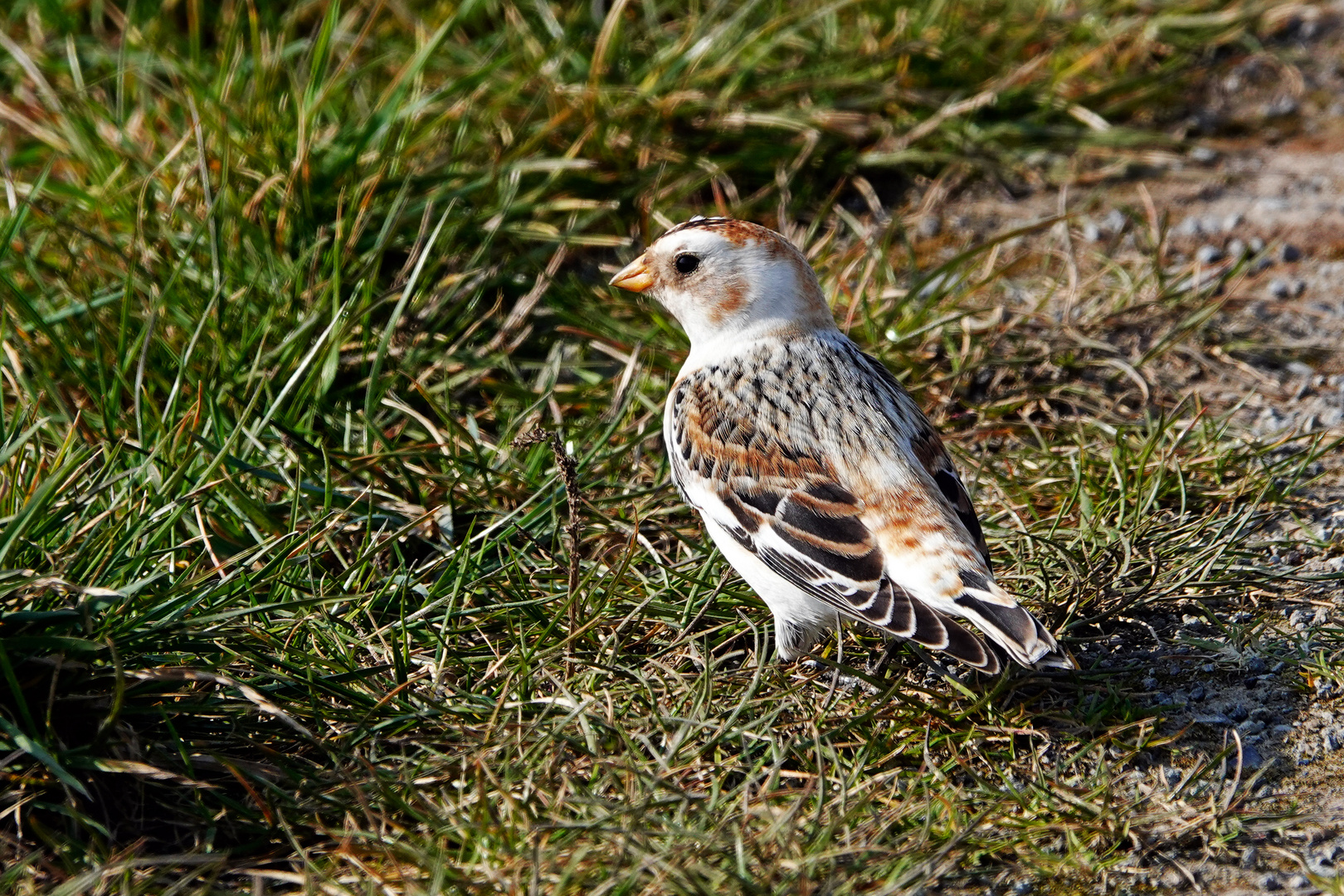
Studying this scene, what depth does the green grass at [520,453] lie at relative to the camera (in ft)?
8.84

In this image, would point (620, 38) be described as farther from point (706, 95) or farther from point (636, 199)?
point (636, 199)

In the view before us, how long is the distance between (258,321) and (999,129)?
121 inches

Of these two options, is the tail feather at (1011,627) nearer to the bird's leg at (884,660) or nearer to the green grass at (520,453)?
the green grass at (520,453)

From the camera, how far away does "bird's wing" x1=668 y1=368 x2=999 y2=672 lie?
2836 millimetres

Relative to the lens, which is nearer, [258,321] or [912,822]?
[912,822]

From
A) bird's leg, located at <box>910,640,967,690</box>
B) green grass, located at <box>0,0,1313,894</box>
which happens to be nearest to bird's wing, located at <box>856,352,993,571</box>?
bird's leg, located at <box>910,640,967,690</box>

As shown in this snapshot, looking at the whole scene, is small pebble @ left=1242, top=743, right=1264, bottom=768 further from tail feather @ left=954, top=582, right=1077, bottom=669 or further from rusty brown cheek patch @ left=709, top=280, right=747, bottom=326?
rusty brown cheek patch @ left=709, top=280, right=747, bottom=326

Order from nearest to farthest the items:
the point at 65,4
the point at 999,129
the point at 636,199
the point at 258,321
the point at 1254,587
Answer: the point at 1254,587 < the point at 258,321 < the point at 636,199 < the point at 999,129 < the point at 65,4

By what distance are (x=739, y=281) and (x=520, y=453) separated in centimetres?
85

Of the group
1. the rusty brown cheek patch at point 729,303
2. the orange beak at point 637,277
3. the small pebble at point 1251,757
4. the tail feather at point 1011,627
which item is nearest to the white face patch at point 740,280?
the rusty brown cheek patch at point 729,303

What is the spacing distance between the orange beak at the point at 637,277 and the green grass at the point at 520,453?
39cm

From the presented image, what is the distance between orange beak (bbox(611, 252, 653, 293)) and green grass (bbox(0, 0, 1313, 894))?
39 cm

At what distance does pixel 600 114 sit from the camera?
5117mm

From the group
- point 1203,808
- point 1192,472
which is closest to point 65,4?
point 1192,472
